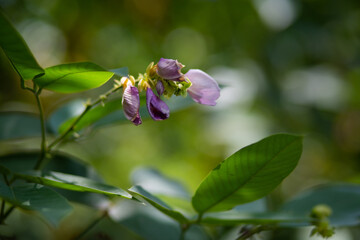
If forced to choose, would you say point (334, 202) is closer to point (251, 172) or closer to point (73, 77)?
point (251, 172)

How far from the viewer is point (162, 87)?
806 millimetres

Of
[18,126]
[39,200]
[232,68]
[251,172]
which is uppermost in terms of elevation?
[232,68]

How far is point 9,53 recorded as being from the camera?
2.32 ft

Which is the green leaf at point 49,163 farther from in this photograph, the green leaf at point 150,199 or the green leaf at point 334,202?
the green leaf at point 334,202

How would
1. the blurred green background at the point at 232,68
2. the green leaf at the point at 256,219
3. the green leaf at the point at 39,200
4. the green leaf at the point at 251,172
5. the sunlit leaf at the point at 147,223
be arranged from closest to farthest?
1. the green leaf at the point at 39,200
2. the green leaf at the point at 251,172
3. the green leaf at the point at 256,219
4. the sunlit leaf at the point at 147,223
5. the blurred green background at the point at 232,68

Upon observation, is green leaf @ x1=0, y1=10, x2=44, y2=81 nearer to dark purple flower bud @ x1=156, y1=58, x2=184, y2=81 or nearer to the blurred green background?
dark purple flower bud @ x1=156, y1=58, x2=184, y2=81

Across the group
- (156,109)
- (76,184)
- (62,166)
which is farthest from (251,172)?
(62,166)

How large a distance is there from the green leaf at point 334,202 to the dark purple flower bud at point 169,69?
533 millimetres

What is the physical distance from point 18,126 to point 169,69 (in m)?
0.65

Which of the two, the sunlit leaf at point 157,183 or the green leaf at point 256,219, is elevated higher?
the sunlit leaf at point 157,183

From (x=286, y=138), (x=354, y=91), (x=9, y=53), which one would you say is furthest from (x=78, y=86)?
(x=354, y=91)

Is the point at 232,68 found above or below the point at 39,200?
above

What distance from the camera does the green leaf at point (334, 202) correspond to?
107cm

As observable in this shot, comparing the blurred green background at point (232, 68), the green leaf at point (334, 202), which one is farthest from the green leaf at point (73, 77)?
the blurred green background at point (232, 68)
